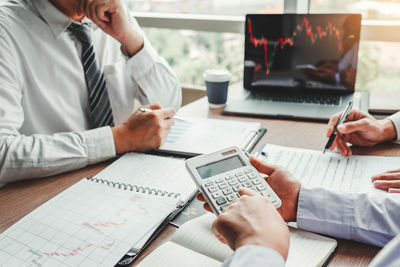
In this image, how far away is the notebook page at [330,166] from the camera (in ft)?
2.62

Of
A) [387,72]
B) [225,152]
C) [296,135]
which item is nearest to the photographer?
[225,152]

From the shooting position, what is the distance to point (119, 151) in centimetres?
99

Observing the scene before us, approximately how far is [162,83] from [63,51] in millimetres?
364

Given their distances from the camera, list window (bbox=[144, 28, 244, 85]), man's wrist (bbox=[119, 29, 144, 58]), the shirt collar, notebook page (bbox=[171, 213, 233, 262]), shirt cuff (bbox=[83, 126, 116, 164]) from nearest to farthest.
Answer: notebook page (bbox=[171, 213, 233, 262]) → shirt cuff (bbox=[83, 126, 116, 164]) → the shirt collar → man's wrist (bbox=[119, 29, 144, 58]) → window (bbox=[144, 28, 244, 85])

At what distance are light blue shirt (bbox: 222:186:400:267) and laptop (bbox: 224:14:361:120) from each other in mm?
562

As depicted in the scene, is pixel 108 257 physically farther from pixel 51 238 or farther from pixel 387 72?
pixel 387 72

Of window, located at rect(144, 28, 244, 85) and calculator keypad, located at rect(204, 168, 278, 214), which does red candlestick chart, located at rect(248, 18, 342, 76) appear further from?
window, located at rect(144, 28, 244, 85)

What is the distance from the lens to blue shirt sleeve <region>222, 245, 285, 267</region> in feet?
1.63

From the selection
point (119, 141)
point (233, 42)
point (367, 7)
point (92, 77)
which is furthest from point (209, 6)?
point (119, 141)

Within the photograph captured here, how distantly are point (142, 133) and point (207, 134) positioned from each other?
0.20 m

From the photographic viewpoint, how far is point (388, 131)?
1.01m

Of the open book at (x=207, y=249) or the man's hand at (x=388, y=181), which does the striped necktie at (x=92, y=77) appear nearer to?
the open book at (x=207, y=249)

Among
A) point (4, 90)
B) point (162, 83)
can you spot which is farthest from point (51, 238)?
point (162, 83)

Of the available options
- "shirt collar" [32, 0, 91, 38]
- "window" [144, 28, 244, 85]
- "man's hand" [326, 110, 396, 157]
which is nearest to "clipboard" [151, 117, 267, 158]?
"man's hand" [326, 110, 396, 157]
